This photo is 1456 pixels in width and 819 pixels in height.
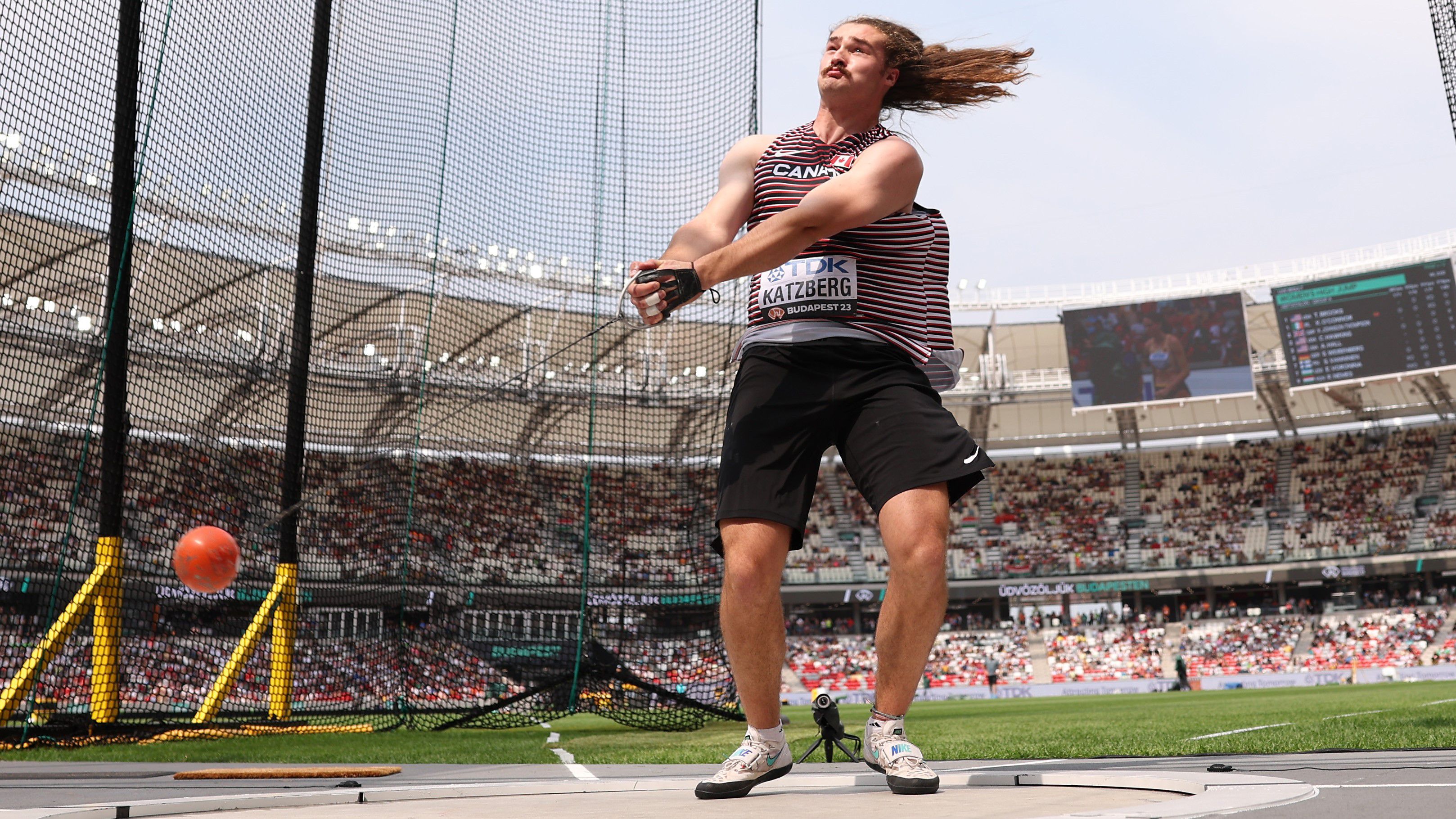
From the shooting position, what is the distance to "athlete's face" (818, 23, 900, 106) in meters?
2.70

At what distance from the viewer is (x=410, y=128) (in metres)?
7.87

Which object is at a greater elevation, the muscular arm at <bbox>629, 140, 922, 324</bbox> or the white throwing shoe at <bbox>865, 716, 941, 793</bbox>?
the muscular arm at <bbox>629, 140, 922, 324</bbox>

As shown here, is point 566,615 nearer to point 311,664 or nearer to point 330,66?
point 311,664

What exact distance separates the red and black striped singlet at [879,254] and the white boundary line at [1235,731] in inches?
119

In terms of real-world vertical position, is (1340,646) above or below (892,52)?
below

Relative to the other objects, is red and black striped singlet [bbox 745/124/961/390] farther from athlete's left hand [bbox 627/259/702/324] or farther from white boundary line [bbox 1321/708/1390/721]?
white boundary line [bbox 1321/708/1390/721]

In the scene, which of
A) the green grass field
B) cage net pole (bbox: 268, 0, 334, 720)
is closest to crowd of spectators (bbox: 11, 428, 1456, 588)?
cage net pole (bbox: 268, 0, 334, 720)

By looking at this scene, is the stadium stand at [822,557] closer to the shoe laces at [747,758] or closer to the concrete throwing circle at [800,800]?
the concrete throwing circle at [800,800]

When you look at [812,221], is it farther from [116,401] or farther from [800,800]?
[116,401]

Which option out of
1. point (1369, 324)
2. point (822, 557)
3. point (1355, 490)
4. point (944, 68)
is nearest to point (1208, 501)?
point (1355, 490)

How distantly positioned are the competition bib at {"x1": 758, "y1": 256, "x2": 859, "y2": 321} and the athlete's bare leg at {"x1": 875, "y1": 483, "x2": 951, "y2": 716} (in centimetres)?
47

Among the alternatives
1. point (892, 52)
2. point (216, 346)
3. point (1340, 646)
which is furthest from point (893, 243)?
point (1340, 646)

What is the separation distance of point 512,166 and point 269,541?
3.03 m

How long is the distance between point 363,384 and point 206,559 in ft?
10.9
